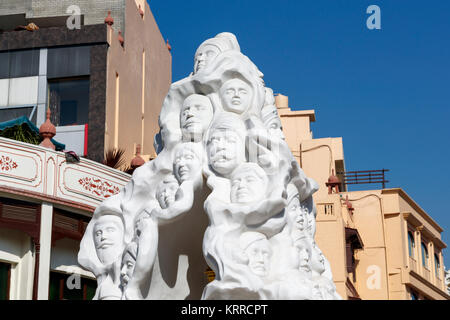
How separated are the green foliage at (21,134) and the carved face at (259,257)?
14.2 metres

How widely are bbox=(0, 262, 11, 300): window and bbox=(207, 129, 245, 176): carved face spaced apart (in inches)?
481

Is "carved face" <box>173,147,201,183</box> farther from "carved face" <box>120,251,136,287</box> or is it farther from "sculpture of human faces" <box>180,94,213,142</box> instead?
"carved face" <box>120,251,136,287</box>

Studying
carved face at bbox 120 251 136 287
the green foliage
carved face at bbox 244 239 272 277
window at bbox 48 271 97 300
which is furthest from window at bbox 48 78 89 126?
carved face at bbox 244 239 272 277

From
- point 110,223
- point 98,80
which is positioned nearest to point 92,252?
point 110,223

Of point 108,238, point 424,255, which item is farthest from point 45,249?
point 424,255

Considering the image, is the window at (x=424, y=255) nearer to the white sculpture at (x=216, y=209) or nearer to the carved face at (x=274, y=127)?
the white sculpture at (x=216, y=209)

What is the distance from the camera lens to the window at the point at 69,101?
25641mm

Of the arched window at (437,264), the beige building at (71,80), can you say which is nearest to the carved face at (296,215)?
the beige building at (71,80)

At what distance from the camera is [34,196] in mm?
17734

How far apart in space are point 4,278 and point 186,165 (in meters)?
12.2

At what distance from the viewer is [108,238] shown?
7633 millimetres

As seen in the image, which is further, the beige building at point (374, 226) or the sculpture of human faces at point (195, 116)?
the beige building at point (374, 226)
